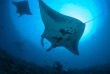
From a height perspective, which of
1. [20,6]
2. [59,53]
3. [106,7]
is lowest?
[20,6]

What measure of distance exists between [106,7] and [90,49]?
108 ft

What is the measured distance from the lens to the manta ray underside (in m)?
4.85

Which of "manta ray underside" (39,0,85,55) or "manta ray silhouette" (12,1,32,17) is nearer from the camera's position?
"manta ray underside" (39,0,85,55)

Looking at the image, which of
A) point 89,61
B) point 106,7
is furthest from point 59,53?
point 106,7

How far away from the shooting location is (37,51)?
51.9 m

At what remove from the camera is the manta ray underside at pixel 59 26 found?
4846 millimetres

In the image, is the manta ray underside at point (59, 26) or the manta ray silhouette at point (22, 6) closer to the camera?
the manta ray underside at point (59, 26)

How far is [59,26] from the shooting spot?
509 centimetres

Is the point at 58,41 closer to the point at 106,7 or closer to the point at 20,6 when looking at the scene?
the point at 20,6

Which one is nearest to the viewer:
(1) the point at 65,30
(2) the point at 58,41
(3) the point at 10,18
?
(1) the point at 65,30

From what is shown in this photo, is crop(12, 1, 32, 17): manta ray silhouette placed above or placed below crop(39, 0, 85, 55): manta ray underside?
above

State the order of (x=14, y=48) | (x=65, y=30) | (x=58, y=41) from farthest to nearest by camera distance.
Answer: (x=14, y=48)
(x=58, y=41)
(x=65, y=30)

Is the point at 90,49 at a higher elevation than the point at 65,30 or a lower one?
higher

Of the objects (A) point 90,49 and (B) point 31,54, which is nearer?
(B) point 31,54
